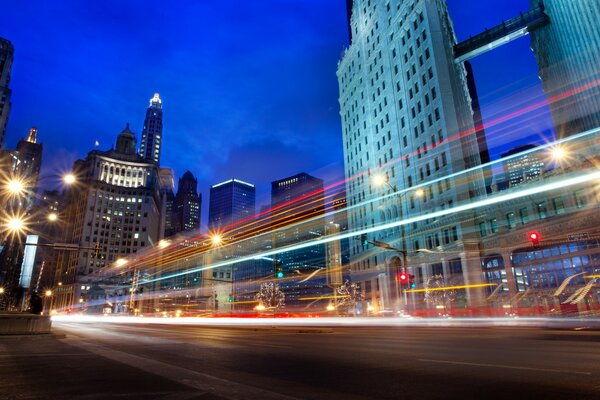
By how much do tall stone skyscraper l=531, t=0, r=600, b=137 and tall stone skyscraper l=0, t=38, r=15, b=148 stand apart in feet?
482

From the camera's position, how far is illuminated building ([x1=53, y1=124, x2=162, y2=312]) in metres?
139

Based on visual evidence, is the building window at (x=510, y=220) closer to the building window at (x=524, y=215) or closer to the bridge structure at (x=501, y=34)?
the building window at (x=524, y=215)

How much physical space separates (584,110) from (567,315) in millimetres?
40465

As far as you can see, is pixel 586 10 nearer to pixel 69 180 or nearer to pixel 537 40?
pixel 537 40

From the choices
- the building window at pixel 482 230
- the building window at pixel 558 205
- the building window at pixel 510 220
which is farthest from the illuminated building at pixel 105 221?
the building window at pixel 558 205

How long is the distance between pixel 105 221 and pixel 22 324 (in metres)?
147

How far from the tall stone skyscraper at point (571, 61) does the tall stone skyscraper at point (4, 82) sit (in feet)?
482

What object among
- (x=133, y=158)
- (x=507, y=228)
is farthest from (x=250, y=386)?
(x=133, y=158)

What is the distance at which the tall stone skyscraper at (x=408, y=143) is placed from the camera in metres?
49.3

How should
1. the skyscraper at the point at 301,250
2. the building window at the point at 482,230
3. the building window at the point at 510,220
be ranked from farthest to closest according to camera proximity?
the skyscraper at the point at 301,250
the building window at the point at 482,230
the building window at the point at 510,220

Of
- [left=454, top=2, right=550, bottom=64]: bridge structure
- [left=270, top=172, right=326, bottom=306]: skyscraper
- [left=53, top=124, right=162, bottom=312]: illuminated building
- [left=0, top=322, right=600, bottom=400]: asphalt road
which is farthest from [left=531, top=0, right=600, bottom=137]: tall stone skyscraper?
[left=53, top=124, right=162, bottom=312]: illuminated building

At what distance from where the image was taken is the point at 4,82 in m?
122

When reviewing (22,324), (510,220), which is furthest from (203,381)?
(510,220)

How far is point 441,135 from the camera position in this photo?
5141 cm
